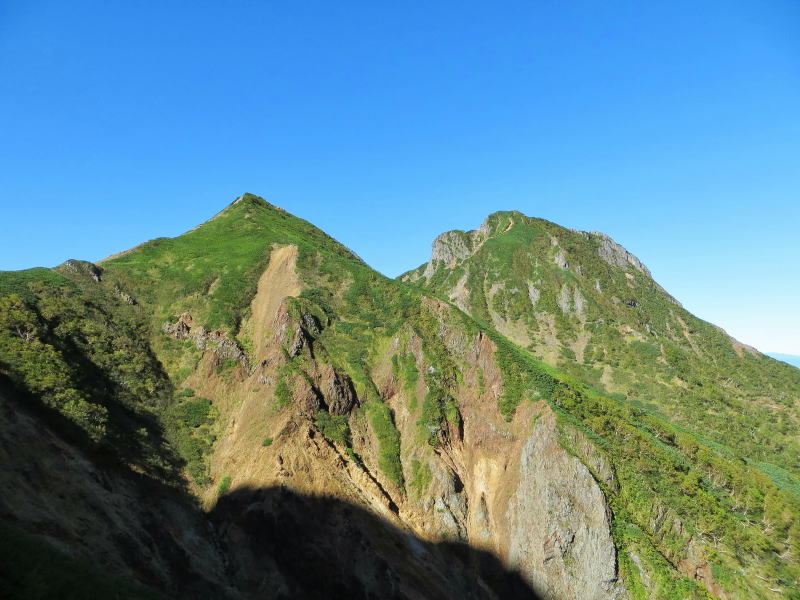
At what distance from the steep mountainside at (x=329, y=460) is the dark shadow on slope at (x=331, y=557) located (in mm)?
157

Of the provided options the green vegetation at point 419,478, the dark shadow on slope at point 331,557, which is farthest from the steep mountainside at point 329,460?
the green vegetation at point 419,478

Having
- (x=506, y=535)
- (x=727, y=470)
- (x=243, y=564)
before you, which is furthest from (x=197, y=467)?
(x=727, y=470)

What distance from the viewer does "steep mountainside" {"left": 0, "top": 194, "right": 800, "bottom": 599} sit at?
28312mm

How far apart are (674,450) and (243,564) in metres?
47.6

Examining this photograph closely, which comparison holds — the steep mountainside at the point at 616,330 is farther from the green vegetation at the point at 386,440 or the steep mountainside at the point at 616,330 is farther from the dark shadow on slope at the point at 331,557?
the green vegetation at the point at 386,440

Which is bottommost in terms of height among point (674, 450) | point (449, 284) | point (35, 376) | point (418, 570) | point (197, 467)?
point (418, 570)

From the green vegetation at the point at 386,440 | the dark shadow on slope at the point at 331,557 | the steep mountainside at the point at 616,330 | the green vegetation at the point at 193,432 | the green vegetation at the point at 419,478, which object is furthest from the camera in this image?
the steep mountainside at the point at 616,330

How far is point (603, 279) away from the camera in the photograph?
117 m

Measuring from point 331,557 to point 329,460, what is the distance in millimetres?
8928

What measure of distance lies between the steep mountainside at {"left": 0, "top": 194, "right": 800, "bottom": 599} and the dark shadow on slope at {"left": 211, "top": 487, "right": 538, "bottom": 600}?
0.16 m

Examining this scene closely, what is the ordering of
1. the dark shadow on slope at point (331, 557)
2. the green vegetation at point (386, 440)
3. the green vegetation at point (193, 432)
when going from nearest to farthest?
1. the dark shadow on slope at point (331, 557)
2. the green vegetation at point (193, 432)
3. the green vegetation at point (386, 440)

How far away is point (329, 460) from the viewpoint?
3934cm

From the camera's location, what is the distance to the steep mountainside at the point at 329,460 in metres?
28.3

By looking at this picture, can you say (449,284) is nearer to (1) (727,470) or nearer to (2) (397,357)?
(2) (397,357)
